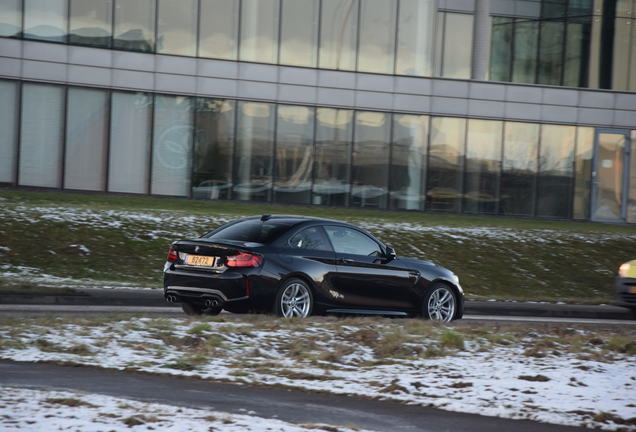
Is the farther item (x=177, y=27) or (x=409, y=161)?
(x=409, y=161)

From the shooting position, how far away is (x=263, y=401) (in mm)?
7340

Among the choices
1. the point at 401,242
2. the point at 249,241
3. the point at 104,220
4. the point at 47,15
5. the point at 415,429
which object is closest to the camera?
the point at 415,429

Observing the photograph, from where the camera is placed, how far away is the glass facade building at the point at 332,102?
31.5 metres

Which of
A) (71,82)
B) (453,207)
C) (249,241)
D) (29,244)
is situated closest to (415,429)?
(249,241)

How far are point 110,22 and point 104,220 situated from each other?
1086 centimetres

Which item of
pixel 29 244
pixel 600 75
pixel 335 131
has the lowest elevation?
pixel 29 244

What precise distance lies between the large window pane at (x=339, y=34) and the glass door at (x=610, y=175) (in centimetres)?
1013

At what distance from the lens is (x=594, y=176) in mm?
37219

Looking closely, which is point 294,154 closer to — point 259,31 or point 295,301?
point 259,31

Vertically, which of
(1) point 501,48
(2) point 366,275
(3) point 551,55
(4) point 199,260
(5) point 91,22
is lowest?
(2) point 366,275

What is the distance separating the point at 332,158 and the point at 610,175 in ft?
36.1

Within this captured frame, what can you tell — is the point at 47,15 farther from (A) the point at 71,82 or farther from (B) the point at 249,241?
(B) the point at 249,241

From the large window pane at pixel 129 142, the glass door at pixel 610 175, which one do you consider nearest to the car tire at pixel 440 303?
the large window pane at pixel 129 142

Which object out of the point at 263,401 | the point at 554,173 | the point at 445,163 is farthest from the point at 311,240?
the point at 554,173
